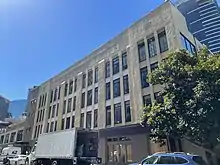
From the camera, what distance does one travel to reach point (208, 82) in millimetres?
12297

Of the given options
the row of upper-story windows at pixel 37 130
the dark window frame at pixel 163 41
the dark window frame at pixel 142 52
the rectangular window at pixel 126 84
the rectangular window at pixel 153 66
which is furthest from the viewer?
the row of upper-story windows at pixel 37 130

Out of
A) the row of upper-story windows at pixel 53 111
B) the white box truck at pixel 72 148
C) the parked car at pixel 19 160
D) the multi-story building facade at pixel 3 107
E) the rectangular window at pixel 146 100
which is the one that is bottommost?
the parked car at pixel 19 160

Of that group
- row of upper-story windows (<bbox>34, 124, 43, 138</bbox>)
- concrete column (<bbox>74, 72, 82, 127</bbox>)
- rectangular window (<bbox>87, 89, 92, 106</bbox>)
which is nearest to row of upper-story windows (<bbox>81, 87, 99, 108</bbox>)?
rectangular window (<bbox>87, 89, 92, 106</bbox>)

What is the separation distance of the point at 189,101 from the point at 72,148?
9.59 meters

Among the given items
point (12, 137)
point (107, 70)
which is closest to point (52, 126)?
point (107, 70)

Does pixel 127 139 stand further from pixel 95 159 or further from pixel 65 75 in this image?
pixel 65 75

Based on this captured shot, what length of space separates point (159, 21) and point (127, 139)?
42.3 feet

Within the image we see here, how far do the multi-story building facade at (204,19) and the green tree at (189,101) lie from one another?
344 ft

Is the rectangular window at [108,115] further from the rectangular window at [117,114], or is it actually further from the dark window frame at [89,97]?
the dark window frame at [89,97]

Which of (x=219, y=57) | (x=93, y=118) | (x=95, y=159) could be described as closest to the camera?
(x=219, y=57)

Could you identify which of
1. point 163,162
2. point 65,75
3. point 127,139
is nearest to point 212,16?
point 65,75

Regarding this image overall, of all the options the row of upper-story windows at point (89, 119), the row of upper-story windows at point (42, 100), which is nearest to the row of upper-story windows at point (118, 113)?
the row of upper-story windows at point (89, 119)

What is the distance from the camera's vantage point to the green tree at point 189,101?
11981 mm

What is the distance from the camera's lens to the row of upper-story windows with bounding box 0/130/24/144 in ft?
158
